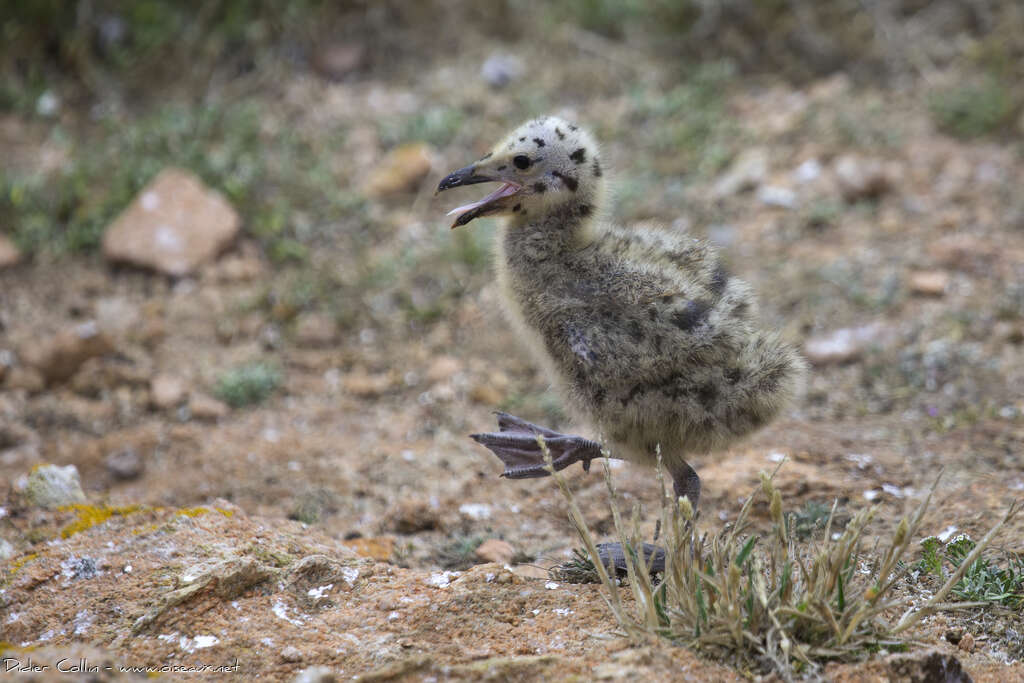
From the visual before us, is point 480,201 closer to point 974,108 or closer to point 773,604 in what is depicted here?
point 773,604

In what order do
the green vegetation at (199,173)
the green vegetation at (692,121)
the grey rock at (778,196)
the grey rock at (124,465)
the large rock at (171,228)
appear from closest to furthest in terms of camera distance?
the grey rock at (124,465)
the large rock at (171,228)
the green vegetation at (199,173)
the grey rock at (778,196)
the green vegetation at (692,121)

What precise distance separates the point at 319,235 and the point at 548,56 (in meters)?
2.82

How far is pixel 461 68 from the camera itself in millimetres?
8250

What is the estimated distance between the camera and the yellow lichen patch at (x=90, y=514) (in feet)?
11.9

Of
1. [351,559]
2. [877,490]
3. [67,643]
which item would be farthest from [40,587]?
[877,490]

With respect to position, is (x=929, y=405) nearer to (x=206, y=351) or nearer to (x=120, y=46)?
(x=206, y=351)

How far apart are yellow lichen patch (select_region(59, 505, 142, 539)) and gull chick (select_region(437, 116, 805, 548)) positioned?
1.45 m

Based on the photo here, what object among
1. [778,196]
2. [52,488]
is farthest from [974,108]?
[52,488]

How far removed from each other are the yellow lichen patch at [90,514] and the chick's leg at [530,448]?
1.37 meters

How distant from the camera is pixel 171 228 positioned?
6402mm

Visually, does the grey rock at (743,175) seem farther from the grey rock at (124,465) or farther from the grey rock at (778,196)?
the grey rock at (124,465)

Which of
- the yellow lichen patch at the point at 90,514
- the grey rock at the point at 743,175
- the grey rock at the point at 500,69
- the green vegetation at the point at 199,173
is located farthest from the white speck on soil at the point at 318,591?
the grey rock at the point at 500,69

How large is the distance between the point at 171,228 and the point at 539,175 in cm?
351

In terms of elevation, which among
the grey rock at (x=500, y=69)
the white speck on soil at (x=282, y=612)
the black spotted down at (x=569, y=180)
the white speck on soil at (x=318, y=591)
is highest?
the grey rock at (x=500, y=69)
